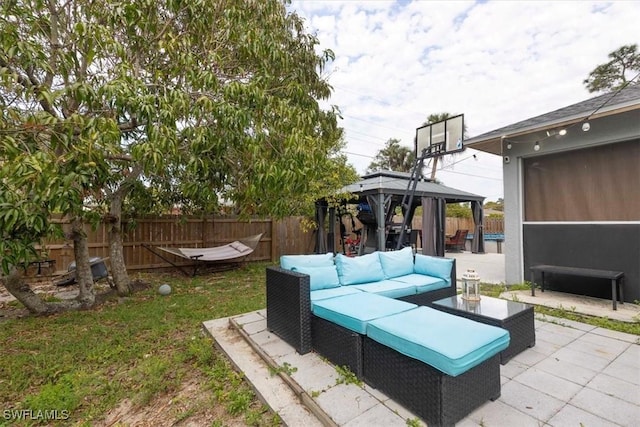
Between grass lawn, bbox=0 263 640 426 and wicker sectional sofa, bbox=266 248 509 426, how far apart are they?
27.4 inches

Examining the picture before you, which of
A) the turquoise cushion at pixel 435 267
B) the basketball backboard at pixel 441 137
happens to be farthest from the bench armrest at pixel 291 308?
the basketball backboard at pixel 441 137

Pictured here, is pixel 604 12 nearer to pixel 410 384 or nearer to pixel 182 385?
pixel 410 384

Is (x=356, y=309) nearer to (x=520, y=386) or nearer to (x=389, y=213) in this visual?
(x=520, y=386)

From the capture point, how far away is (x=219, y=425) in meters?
1.88

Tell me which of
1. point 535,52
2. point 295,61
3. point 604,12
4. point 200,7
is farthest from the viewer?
point 535,52

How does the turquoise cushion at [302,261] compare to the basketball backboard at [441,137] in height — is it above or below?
below

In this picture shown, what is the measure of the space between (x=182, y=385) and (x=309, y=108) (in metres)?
3.67

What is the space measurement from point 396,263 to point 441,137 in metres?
4.55

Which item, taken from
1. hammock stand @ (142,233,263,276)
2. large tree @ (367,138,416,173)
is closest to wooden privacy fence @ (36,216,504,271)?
hammock stand @ (142,233,263,276)

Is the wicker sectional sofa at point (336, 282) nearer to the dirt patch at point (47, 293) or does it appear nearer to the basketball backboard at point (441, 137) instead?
the dirt patch at point (47, 293)

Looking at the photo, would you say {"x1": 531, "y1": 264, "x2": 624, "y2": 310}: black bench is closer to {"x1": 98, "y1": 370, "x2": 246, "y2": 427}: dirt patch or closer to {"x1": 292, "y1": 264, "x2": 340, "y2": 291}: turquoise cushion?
{"x1": 292, "y1": 264, "x2": 340, "y2": 291}: turquoise cushion

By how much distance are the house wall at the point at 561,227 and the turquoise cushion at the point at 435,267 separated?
2.07 metres

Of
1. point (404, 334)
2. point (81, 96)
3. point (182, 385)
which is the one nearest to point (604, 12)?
point (404, 334)

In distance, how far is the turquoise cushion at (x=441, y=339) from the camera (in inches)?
64.5
